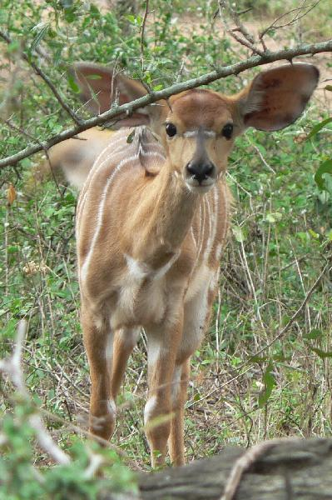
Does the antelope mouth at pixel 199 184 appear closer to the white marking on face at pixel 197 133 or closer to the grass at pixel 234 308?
the white marking on face at pixel 197 133

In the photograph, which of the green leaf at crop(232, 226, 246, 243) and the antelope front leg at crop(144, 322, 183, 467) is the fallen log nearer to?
the antelope front leg at crop(144, 322, 183, 467)

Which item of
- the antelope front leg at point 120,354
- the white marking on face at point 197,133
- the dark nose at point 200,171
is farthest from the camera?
the antelope front leg at point 120,354

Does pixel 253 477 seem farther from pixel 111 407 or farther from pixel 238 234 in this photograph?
pixel 238 234

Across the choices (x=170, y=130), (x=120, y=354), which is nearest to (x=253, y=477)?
(x=170, y=130)

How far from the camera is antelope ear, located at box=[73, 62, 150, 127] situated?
3961 mm

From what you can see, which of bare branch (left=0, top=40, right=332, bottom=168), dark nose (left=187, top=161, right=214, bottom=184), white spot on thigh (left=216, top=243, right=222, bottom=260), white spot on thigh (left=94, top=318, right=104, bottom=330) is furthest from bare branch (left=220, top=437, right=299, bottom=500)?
white spot on thigh (left=216, top=243, right=222, bottom=260)

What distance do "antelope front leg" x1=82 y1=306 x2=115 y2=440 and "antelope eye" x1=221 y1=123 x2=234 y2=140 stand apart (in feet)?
2.99

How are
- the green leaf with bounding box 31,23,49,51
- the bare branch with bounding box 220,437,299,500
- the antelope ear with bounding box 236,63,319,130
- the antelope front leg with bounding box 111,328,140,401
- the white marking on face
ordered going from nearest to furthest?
1. the bare branch with bounding box 220,437,299,500
2. the green leaf with bounding box 31,23,49,51
3. the white marking on face
4. the antelope ear with bounding box 236,63,319,130
5. the antelope front leg with bounding box 111,328,140,401

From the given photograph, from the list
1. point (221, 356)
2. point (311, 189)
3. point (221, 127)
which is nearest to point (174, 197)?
point (221, 127)

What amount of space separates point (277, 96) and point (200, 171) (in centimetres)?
68

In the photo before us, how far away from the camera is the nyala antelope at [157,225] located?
400 centimetres

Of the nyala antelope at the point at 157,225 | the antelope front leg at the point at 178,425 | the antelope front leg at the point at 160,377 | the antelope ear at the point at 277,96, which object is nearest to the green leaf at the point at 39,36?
the nyala antelope at the point at 157,225

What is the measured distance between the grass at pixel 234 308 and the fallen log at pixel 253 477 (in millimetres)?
1894

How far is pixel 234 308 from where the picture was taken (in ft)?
18.5
